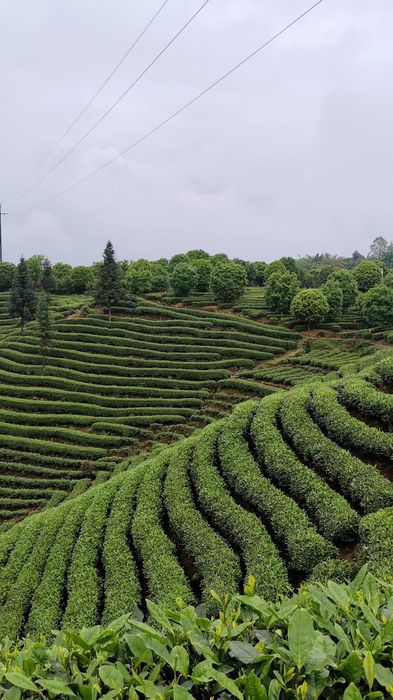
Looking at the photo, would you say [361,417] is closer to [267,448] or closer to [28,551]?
[267,448]

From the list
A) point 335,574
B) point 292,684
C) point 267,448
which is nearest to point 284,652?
point 292,684

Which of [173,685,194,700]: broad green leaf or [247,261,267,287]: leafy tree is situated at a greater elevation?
[247,261,267,287]: leafy tree

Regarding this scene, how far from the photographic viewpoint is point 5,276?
68.4m

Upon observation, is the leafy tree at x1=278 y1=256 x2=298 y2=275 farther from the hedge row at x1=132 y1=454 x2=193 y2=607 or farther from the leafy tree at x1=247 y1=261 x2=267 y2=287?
the hedge row at x1=132 y1=454 x2=193 y2=607

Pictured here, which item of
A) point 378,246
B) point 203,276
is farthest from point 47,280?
point 378,246

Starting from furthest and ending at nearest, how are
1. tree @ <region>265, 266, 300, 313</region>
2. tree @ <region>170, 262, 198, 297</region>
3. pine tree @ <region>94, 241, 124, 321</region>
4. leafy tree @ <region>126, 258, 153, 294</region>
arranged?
leafy tree @ <region>126, 258, 153, 294</region> → tree @ <region>170, 262, 198, 297</region> → tree @ <region>265, 266, 300, 313</region> → pine tree @ <region>94, 241, 124, 321</region>

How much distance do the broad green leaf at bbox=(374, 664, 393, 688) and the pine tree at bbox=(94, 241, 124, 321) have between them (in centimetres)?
4541

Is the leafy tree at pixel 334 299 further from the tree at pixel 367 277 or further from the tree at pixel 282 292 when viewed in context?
the tree at pixel 367 277

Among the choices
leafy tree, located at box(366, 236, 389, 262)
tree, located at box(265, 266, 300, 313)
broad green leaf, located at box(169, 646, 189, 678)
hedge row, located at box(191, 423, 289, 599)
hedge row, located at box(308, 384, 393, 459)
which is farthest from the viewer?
leafy tree, located at box(366, 236, 389, 262)

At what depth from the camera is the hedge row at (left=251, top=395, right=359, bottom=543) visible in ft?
30.8

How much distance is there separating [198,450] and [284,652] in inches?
446

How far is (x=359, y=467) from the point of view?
10539 mm

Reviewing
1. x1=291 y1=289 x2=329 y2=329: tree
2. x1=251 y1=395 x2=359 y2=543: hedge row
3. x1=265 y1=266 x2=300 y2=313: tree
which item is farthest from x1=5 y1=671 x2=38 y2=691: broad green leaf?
x1=265 y1=266 x2=300 y2=313: tree

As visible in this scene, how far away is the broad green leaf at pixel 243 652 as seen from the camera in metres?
2.89
